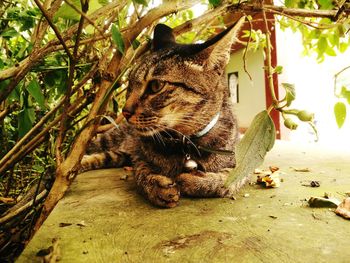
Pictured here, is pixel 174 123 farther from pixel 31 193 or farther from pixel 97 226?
pixel 31 193

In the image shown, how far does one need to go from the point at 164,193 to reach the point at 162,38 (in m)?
0.81

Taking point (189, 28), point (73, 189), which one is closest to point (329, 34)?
point (189, 28)

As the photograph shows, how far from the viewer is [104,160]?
219 centimetres

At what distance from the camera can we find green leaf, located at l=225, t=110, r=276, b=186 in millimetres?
770

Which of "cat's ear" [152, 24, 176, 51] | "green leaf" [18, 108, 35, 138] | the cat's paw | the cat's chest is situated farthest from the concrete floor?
"cat's ear" [152, 24, 176, 51]

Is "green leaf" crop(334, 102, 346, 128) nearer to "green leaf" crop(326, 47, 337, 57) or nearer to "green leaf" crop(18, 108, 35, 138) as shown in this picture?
"green leaf" crop(326, 47, 337, 57)

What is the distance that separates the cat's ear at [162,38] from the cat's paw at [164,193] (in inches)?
27.4

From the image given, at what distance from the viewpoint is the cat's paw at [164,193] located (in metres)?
1.26

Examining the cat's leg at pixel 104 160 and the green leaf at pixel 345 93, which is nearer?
the green leaf at pixel 345 93

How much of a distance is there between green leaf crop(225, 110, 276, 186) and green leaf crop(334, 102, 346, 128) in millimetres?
223

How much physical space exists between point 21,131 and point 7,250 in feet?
1.92

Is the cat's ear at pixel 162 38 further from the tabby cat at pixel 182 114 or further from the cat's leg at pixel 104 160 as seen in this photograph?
the cat's leg at pixel 104 160

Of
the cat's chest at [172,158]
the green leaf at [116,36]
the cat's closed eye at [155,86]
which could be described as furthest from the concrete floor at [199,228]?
the green leaf at [116,36]

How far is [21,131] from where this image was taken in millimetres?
1204
